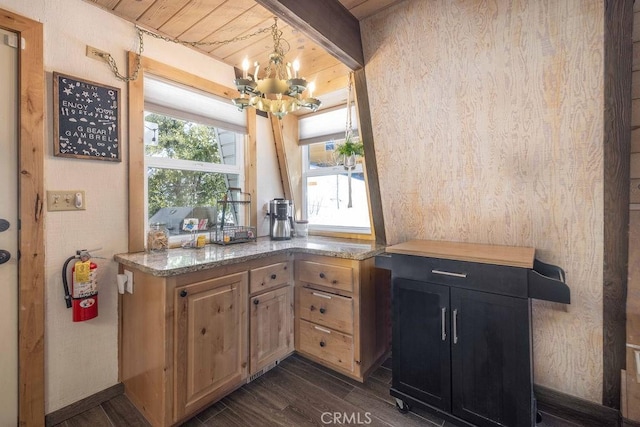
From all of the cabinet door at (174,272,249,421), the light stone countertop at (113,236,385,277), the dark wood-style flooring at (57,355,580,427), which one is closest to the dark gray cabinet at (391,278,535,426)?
the dark wood-style flooring at (57,355,580,427)

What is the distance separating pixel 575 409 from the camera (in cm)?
170

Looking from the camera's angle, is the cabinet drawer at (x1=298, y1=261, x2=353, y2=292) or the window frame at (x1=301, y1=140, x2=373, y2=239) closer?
the cabinet drawer at (x1=298, y1=261, x2=353, y2=292)

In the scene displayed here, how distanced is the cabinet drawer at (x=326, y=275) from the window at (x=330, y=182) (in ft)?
2.43

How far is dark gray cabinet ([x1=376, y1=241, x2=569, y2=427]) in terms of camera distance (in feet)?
4.53

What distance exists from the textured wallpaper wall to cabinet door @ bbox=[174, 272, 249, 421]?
4.73 ft

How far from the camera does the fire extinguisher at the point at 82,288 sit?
1641 mm

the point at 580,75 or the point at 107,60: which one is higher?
the point at 107,60

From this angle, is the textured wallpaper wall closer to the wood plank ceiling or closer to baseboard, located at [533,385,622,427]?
baseboard, located at [533,385,622,427]

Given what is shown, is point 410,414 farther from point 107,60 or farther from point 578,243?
point 107,60

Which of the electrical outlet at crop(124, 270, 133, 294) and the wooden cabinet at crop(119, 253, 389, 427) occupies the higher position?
the electrical outlet at crop(124, 270, 133, 294)

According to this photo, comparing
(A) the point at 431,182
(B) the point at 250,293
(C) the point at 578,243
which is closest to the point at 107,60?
(B) the point at 250,293

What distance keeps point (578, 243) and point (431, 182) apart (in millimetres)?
891

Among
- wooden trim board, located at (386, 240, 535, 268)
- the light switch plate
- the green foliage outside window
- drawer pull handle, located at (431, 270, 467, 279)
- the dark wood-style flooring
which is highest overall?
the green foliage outside window

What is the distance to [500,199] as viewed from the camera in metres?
1.84
